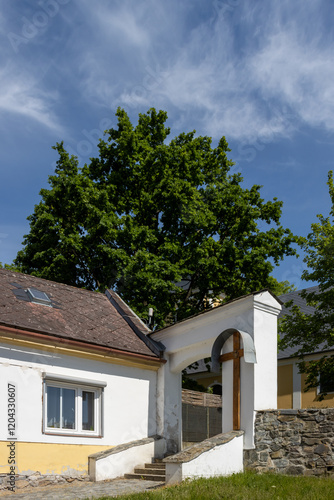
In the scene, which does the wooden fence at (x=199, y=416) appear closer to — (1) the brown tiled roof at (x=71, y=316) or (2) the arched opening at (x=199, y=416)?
(2) the arched opening at (x=199, y=416)

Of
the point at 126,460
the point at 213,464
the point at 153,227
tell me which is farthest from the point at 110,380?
the point at 153,227

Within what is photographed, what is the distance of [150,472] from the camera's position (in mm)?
13141

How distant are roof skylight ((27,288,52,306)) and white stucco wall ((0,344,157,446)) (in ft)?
6.09

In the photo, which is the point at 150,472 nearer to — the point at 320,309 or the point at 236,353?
the point at 236,353

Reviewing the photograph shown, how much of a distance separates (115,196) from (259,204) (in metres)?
6.00

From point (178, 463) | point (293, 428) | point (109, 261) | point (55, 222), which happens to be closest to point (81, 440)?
point (178, 463)

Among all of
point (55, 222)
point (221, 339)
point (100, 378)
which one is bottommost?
point (100, 378)

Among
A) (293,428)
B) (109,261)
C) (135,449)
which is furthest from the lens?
(109,261)

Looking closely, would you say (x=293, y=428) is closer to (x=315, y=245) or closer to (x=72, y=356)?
(x=72, y=356)

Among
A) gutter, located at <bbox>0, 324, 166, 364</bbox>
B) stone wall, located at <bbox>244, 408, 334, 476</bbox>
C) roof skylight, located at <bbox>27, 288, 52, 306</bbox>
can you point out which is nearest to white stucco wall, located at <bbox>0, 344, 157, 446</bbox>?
gutter, located at <bbox>0, 324, 166, 364</bbox>

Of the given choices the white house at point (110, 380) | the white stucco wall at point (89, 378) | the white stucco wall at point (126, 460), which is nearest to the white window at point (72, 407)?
the white house at point (110, 380)

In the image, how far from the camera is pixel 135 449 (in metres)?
13.6

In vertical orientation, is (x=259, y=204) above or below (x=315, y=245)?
above

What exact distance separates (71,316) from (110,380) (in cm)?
186
